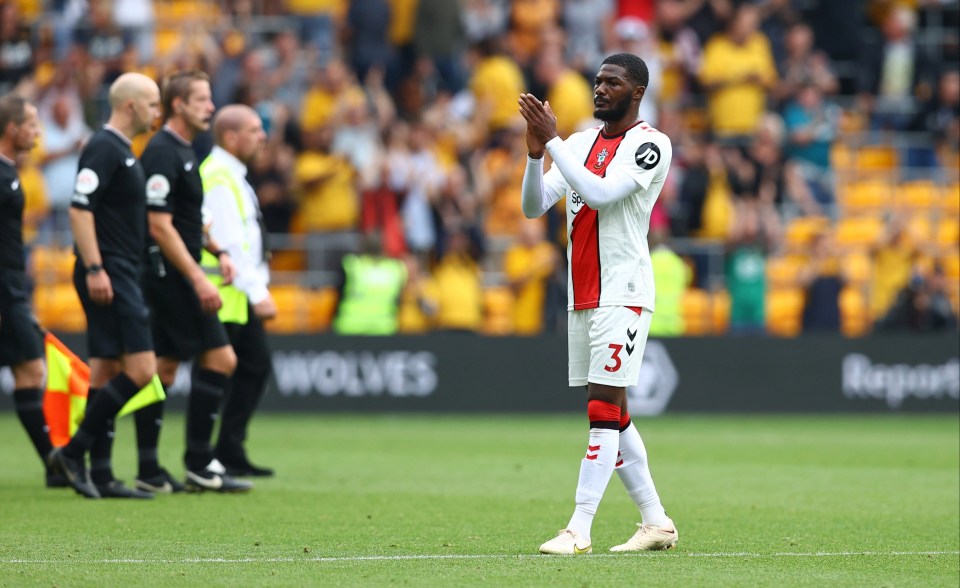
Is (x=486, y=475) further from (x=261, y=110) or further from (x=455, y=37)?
(x=455, y=37)

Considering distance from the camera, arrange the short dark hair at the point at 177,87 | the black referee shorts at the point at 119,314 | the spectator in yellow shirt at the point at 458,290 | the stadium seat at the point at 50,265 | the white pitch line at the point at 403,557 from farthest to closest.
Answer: the spectator in yellow shirt at the point at 458,290, the stadium seat at the point at 50,265, the short dark hair at the point at 177,87, the black referee shorts at the point at 119,314, the white pitch line at the point at 403,557

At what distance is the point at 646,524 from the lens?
7.61m

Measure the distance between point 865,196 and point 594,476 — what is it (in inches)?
607

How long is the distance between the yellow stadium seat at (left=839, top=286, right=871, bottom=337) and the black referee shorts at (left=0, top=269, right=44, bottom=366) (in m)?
12.1

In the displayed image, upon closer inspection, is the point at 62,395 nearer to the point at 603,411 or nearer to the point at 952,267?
the point at 603,411

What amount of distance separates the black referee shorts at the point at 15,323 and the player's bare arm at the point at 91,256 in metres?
0.85

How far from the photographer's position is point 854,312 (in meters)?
19.8

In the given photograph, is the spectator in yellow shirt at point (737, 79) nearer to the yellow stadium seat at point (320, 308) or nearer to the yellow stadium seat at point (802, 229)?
the yellow stadium seat at point (802, 229)

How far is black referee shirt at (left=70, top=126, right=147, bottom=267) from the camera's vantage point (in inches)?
363

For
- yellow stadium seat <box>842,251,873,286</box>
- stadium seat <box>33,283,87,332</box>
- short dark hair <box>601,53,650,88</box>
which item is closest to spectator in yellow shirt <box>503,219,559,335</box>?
yellow stadium seat <box>842,251,873,286</box>

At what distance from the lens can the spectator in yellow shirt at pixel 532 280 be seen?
1884 cm

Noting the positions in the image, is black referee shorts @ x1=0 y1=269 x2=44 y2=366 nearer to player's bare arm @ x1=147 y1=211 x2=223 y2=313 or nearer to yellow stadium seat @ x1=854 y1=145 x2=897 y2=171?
player's bare arm @ x1=147 y1=211 x2=223 y2=313

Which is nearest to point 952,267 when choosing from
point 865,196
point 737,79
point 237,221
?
point 865,196

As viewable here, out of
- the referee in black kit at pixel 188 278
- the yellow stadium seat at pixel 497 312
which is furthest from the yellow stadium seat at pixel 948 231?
the referee in black kit at pixel 188 278
